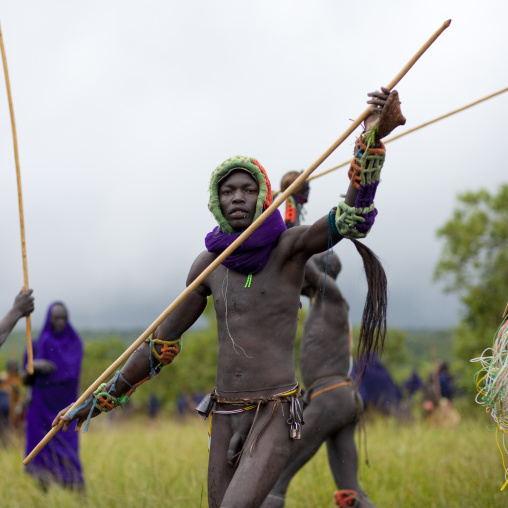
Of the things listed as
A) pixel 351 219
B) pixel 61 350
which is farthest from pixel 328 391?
pixel 61 350

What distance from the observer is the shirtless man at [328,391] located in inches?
232

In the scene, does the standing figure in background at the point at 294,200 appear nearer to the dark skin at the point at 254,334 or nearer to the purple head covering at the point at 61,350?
the dark skin at the point at 254,334

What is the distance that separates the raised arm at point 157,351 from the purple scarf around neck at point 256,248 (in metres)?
0.29

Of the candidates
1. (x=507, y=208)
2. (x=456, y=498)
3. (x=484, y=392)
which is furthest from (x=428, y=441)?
(x=507, y=208)

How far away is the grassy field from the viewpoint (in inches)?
260

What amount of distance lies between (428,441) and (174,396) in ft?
135

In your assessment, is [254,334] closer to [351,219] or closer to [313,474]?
[351,219]

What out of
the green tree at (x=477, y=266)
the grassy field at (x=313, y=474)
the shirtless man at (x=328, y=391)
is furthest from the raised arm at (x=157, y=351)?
the green tree at (x=477, y=266)

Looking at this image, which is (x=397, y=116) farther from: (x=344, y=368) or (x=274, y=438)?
(x=344, y=368)

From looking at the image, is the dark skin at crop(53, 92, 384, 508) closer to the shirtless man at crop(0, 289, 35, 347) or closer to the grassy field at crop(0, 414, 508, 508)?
the shirtless man at crop(0, 289, 35, 347)

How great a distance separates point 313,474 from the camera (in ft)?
25.4

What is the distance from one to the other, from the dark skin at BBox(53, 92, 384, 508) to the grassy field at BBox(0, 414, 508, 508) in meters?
1.94

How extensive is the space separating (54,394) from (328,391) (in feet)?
11.4

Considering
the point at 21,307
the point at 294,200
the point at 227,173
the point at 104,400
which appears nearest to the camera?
the point at 227,173
